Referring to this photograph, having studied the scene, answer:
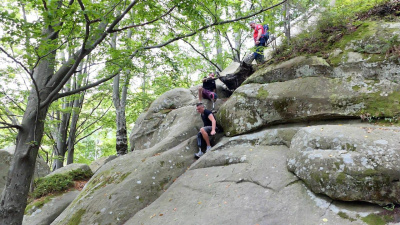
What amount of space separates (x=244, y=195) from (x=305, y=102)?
137 inches

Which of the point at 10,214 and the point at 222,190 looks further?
the point at 222,190

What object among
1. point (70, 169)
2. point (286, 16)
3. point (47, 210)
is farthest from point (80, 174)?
point (286, 16)

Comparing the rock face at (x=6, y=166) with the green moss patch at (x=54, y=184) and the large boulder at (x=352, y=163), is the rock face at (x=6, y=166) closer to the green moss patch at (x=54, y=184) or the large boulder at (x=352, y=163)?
the green moss patch at (x=54, y=184)

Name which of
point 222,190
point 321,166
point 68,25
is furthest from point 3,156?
point 321,166

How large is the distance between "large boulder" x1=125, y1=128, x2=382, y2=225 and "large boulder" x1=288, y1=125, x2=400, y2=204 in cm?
24

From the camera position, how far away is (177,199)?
5938mm

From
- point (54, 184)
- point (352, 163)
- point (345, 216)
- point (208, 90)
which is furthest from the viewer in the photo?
point (208, 90)

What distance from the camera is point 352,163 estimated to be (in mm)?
4340

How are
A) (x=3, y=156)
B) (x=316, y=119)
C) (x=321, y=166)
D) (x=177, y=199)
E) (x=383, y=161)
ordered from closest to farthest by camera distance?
1. (x=383, y=161)
2. (x=321, y=166)
3. (x=177, y=199)
4. (x=316, y=119)
5. (x=3, y=156)

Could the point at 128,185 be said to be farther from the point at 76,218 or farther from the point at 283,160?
the point at 283,160

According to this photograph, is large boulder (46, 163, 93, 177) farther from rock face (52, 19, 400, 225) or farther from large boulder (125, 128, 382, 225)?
large boulder (125, 128, 382, 225)

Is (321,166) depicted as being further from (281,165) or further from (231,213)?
(231,213)

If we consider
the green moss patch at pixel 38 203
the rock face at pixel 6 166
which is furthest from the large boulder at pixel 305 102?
the rock face at pixel 6 166

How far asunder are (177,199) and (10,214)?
12.5 ft
